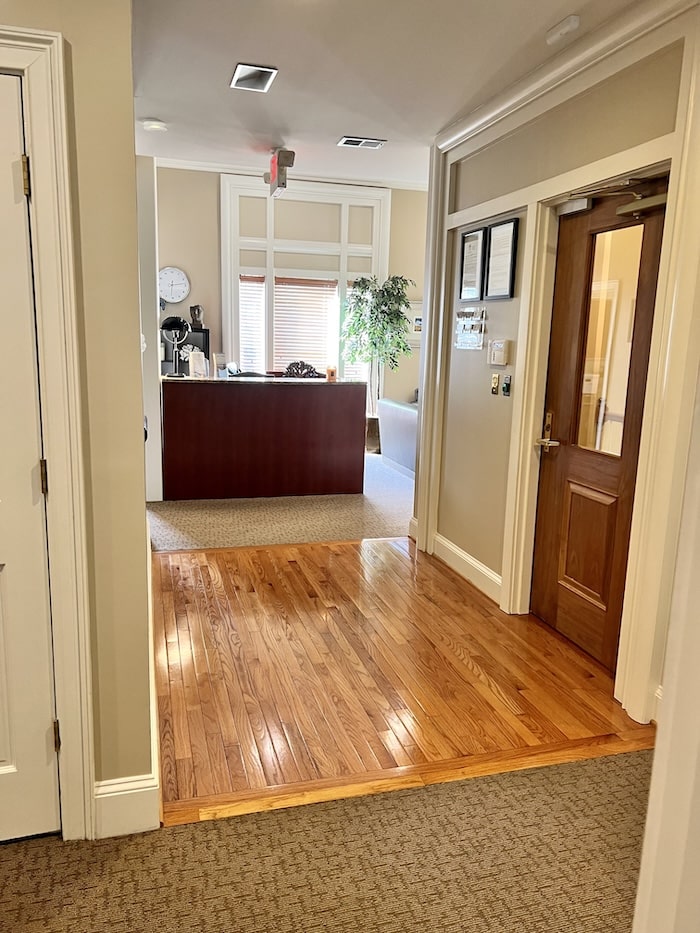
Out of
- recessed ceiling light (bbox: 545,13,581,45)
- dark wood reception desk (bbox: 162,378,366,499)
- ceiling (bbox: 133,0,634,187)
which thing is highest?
ceiling (bbox: 133,0,634,187)

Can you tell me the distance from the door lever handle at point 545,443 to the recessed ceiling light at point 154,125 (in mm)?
3047

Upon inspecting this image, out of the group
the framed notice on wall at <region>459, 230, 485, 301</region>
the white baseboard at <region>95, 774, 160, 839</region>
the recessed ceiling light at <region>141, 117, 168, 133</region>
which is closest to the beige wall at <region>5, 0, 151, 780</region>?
the white baseboard at <region>95, 774, 160, 839</region>

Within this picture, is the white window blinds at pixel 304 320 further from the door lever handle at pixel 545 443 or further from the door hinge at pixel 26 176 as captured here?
the door hinge at pixel 26 176

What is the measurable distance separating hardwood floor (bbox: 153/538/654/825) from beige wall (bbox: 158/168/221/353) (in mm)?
4606

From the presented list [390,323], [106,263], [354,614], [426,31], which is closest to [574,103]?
[426,31]

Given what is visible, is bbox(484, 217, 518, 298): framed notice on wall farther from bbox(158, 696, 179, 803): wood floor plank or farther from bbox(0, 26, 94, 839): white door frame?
bbox(158, 696, 179, 803): wood floor plank

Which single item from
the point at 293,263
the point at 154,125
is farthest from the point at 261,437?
the point at 293,263

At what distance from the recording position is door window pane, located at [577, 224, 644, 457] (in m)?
2.89

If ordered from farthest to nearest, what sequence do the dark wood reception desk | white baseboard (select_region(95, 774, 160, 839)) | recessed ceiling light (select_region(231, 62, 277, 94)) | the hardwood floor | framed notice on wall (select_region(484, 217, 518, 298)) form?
1. the dark wood reception desk
2. framed notice on wall (select_region(484, 217, 518, 298))
3. recessed ceiling light (select_region(231, 62, 277, 94))
4. the hardwood floor
5. white baseboard (select_region(95, 774, 160, 839))

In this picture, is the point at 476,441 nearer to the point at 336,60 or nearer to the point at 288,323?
the point at 336,60

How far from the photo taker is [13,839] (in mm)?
1944

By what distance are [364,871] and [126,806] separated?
709mm

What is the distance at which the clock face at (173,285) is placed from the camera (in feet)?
25.5

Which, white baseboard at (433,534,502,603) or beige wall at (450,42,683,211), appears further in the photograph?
white baseboard at (433,534,502,603)
